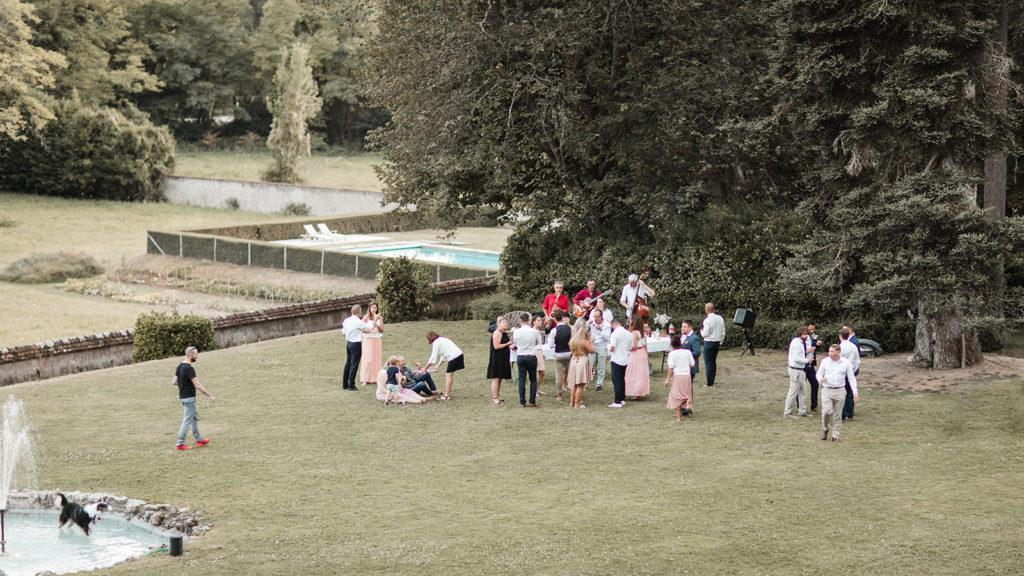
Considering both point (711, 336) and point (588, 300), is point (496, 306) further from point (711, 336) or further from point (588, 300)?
point (711, 336)

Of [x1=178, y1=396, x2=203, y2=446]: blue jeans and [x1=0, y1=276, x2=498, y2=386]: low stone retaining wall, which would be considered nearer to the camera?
[x1=178, y1=396, x2=203, y2=446]: blue jeans

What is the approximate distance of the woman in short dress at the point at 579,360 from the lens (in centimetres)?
2066

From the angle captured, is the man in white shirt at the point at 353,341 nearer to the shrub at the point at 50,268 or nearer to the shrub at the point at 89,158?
the shrub at the point at 50,268

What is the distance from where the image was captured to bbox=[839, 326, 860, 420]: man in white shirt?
19234mm

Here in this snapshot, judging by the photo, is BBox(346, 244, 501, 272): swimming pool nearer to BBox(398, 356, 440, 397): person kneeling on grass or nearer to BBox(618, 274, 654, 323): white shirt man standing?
BBox(618, 274, 654, 323): white shirt man standing

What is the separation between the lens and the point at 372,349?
75.5 ft

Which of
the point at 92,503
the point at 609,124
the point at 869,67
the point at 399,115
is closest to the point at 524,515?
the point at 92,503

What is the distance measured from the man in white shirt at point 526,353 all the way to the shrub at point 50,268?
2776cm

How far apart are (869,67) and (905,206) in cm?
316

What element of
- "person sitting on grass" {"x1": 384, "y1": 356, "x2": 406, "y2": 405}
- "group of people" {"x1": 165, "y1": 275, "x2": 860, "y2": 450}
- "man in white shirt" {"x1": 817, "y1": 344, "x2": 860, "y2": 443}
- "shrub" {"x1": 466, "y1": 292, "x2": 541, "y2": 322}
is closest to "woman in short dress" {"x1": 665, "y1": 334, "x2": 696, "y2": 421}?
"group of people" {"x1": 165, "y1": 275, "x2": 860, "y2": 450}

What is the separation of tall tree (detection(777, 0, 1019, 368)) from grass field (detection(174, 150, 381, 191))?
147ft

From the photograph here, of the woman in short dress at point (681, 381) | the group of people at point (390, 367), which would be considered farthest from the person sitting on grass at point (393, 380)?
the woman in short dress at point (681, 381)

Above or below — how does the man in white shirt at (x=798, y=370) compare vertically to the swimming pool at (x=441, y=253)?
below

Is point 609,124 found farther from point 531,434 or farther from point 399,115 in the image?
point 531,434
